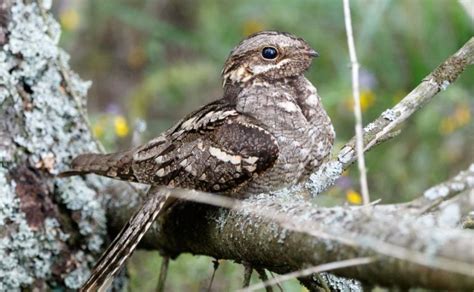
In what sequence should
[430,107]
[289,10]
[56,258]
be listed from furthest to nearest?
[289,10], [430,107], [56,258]

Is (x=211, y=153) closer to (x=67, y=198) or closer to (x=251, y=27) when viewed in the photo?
(x=67, y=198)

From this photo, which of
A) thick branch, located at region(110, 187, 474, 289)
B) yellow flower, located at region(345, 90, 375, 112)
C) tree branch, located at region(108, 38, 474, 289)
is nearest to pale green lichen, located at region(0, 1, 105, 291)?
tree branch, located at region(108, 38, 474, 289)

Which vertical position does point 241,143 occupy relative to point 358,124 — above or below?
above

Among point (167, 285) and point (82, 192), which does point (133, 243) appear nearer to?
point (82, 192)

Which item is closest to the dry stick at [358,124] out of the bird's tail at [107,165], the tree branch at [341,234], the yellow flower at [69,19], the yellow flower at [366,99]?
the tree branch at [341,234]

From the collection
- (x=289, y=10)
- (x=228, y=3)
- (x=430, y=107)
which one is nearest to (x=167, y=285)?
(x=430, y=107)

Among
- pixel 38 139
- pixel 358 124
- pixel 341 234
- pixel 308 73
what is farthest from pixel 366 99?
pixel 341 234

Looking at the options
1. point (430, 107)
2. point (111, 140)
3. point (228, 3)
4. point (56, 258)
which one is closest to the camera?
point (56, 258)
